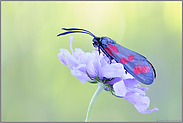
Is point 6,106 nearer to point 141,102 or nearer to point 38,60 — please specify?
point 38,60

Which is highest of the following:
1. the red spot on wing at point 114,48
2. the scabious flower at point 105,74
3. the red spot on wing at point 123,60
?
the red spot on wing at point 114,48

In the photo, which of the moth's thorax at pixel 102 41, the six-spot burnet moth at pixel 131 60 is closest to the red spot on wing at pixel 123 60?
the six-spot burnet moth at pixel 131 60

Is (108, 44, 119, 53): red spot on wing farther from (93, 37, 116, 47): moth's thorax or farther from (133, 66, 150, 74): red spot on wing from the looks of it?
(133, 66, 150, 74): red spot on wing

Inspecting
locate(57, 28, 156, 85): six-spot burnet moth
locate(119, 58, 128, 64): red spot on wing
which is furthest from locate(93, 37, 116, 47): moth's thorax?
locate(119, 58, 128, 64): red spot on wing

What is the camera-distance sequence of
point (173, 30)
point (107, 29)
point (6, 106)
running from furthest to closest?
point (107, 29) → point (173, 30) → point (6, 106)

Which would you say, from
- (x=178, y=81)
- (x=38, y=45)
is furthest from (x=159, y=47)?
(x=38, y=45)

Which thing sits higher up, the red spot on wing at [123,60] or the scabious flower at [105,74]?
the red spot on wing at [123,60]

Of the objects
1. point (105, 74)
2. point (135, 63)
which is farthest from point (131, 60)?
point (105, 74)

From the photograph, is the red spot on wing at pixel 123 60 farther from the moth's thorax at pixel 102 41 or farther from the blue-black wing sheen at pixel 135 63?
the moth's thorax at pixel 102 41
